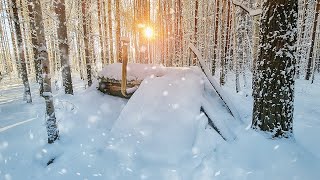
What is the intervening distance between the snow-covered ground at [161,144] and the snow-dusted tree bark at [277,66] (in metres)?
0.36

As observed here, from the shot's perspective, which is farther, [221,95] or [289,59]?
[221,95]

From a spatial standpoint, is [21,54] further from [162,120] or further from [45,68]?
[162,120]

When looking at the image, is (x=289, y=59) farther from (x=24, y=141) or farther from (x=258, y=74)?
(x=24, y=141)

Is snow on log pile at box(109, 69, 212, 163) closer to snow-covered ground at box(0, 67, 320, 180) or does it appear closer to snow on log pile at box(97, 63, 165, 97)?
snow-covered ground at box(0, 67, 320, 180)

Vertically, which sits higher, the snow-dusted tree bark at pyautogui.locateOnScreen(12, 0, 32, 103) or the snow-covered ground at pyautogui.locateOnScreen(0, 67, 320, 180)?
the snow-dusted tree bark at pyautogui.locateOnScreen(12, 0, 32, 103)

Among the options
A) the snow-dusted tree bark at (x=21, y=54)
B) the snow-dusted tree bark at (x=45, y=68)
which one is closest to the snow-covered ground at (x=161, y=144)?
the snow-dusted tree bark at (x=45, y=68)

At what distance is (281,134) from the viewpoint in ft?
13.6

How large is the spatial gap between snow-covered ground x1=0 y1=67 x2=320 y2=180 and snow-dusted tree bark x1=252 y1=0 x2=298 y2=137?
0.36m

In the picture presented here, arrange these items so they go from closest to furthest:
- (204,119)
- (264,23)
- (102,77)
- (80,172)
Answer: (264,23), (80,172), (204,119), (102,77)

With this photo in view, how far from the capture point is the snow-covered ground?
12.5 feet

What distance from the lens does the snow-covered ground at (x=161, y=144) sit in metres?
3.82

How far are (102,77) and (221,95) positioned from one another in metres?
3.52

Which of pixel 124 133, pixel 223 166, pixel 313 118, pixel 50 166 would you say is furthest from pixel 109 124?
pixel 313 118

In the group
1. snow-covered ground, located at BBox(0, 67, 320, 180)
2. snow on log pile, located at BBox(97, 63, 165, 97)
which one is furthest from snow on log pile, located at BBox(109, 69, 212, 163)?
snow on log pile, located at BBox(97, 63, 165, 97)
